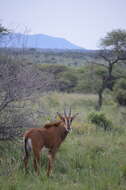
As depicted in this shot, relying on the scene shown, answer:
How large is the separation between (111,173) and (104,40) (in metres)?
15.0

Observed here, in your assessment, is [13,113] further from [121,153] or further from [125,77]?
[125,77]

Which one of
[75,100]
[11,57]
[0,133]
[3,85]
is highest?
[11,57]

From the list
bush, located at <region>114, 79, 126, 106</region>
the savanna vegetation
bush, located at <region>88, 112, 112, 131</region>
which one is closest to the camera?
the savanna vegetation

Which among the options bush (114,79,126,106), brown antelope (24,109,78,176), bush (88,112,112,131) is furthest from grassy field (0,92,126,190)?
bush (114,79,126,106)

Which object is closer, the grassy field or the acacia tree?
the grassy field

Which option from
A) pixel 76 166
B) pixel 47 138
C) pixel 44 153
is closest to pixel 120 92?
pixel 44 153

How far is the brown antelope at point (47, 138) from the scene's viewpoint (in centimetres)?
567

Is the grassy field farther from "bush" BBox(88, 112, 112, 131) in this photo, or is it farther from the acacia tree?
the acacia tree

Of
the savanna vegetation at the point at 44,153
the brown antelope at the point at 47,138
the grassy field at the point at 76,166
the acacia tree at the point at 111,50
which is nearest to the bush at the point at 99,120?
the savanna vegetation at the point at 44,153

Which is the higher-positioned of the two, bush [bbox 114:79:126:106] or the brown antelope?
the brown antelope

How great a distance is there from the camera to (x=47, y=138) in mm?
5965

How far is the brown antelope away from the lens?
567 centimetres

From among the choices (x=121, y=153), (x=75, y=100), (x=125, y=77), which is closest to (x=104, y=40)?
(x=125, y=77)

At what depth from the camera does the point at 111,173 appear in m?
5.98
